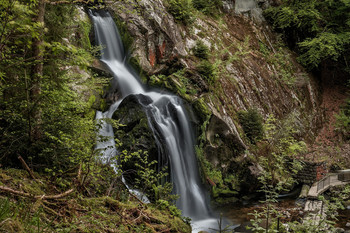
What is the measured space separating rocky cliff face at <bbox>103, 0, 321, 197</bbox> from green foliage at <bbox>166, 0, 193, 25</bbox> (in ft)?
0.96

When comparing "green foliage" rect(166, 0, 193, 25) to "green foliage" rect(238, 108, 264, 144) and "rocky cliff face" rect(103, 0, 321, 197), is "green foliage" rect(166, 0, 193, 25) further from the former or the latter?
"green foliage" rect(238, 108, 264, 144)

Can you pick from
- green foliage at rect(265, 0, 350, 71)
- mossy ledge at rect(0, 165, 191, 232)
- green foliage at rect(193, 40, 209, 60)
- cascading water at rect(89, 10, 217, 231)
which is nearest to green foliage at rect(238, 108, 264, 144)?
cascading water at rect(89, 10, 217, 231)

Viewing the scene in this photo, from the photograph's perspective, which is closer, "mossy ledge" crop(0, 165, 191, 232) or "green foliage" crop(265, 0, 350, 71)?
"mossy ledge" crop(0, 165, 191, 232)

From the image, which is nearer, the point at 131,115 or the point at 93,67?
the point at 131,115

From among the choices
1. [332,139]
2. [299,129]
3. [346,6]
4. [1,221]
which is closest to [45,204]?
[1,221]

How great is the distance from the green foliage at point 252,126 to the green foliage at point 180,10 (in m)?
5.52

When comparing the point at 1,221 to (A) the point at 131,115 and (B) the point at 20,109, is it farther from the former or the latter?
(A) the point at 131,115

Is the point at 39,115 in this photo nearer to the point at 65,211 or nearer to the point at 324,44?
the point at 65,211

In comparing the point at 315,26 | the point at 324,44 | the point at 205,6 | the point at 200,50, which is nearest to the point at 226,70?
the point at 200,50

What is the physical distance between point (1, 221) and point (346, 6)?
19184 mm

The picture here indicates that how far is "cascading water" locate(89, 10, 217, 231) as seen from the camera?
7.36 meters

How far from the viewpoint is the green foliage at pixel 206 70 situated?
10164 millimetres

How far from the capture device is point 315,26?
15.8 m

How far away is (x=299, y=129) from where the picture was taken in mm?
13023
